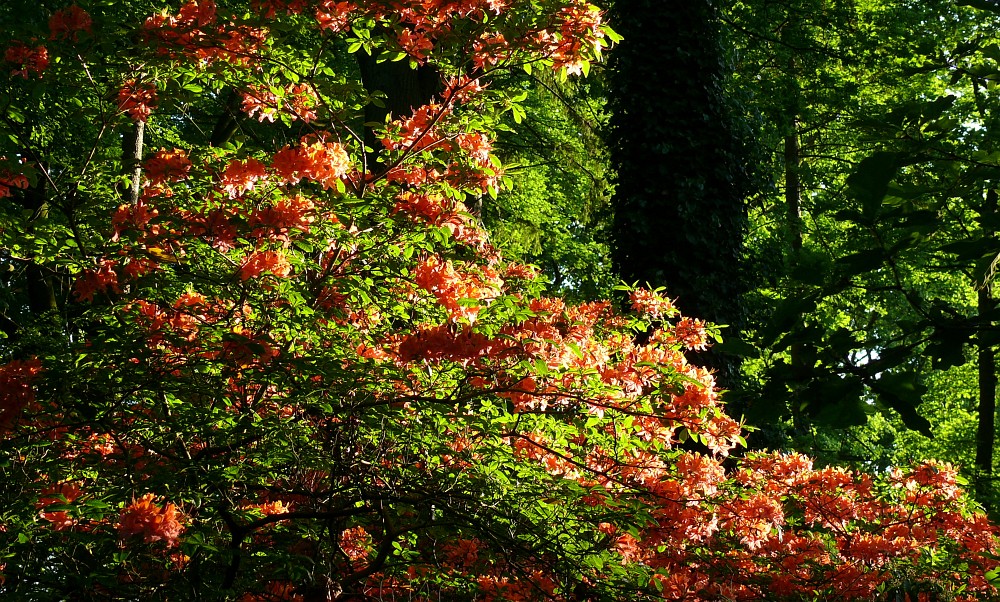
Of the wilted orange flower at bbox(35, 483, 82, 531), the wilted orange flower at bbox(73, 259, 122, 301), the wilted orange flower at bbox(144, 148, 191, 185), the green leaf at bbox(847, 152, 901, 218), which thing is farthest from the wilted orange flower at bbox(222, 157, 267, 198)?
the green leaf at bbox(847, 152, 901, 218)

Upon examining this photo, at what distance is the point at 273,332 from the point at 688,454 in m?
2.19

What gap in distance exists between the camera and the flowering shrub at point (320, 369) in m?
3.42

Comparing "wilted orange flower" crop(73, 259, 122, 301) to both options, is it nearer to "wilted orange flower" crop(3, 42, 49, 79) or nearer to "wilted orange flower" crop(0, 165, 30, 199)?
"wilted orange flower" crop(0, 165, 30, 199)

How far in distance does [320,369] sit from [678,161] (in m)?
6.89

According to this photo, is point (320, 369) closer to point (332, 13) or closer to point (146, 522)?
point (146, 522)

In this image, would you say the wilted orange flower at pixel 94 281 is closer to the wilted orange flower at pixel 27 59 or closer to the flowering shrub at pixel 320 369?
the flowering shrub at pixel 320 369

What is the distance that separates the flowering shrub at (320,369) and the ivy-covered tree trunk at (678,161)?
465 centimetres

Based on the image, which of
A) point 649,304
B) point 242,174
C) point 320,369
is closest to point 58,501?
point 320,369

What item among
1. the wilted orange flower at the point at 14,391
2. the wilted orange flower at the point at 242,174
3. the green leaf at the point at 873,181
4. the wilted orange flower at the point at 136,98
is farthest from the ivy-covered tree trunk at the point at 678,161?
the green leaf at the point at 873,181

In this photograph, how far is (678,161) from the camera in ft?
31.1

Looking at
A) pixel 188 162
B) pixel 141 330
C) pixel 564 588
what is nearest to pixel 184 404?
pixel 141 330

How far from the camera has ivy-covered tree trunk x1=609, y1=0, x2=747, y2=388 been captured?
9.14m

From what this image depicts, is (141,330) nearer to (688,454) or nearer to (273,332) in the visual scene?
(273,332)

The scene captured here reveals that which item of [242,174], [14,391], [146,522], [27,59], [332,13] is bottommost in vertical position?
[14,391]
